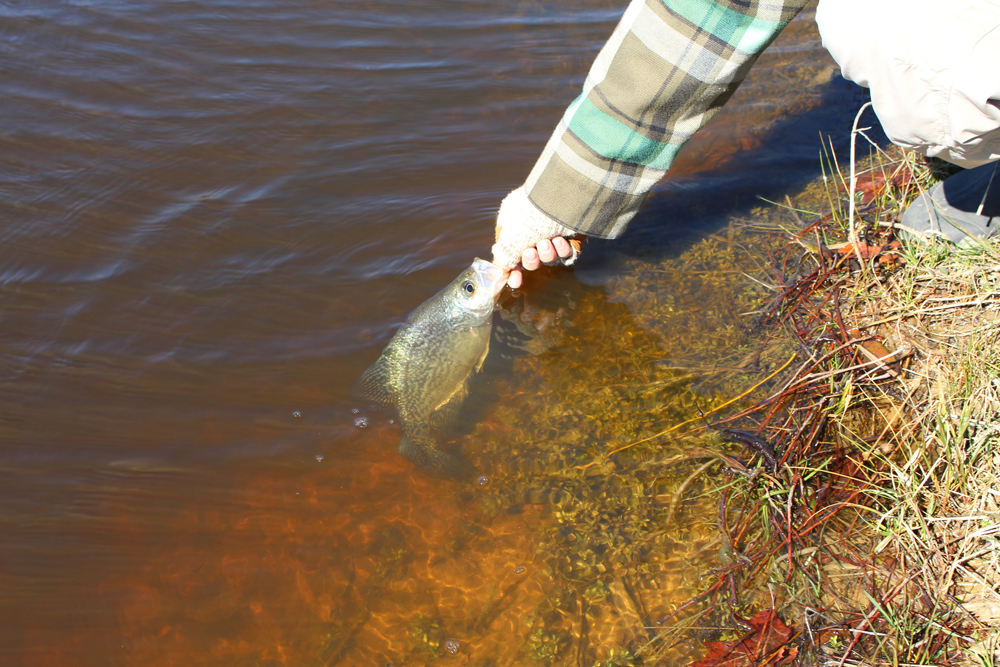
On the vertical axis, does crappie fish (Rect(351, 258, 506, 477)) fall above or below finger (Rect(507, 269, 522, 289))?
below

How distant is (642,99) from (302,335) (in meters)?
2.43

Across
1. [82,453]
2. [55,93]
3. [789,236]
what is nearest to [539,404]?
[789,236]

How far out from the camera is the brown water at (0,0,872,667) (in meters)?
2.98

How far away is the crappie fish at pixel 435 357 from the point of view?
3.63 meters

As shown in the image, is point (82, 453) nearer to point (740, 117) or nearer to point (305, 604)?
point (305, 604)

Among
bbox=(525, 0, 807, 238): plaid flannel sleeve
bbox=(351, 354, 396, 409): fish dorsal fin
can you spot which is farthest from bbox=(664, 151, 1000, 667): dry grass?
bbox=(351, 354, 396, 409): fish dorsal fin

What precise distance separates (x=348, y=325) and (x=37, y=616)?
209cm

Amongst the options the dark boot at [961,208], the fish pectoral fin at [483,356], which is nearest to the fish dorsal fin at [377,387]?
the fish pectoral fin at [483,356]

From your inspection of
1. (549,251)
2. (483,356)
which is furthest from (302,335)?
(549,251)

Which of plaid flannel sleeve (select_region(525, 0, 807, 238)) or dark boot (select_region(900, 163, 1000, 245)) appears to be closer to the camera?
plaid flannel sleeve (select_region(525, 0, 807, 238))

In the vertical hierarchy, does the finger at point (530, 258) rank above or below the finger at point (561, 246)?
below

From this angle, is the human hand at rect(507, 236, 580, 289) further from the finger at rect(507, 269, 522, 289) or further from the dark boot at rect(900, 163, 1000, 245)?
the dark boot at rect(900, 163, 1000, 245)

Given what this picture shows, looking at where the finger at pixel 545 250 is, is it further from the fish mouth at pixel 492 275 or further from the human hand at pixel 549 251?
the fish mouth at pixel 492 275

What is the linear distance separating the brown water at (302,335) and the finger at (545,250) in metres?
0.75
